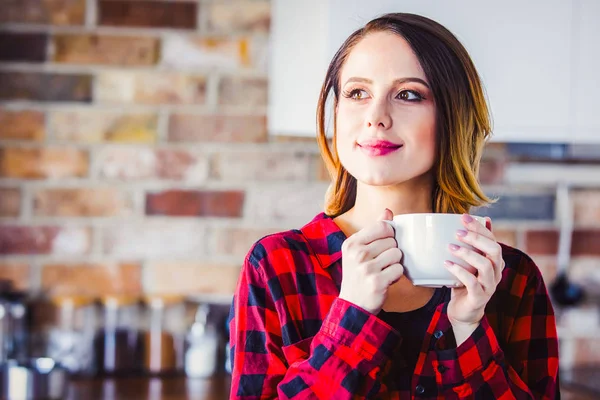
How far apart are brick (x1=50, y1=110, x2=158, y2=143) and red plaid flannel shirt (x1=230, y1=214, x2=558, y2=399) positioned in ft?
3.08

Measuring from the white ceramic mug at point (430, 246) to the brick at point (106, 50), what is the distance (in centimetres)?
120

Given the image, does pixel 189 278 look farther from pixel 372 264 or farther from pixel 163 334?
pixel 372 264

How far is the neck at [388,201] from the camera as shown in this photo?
89 cm

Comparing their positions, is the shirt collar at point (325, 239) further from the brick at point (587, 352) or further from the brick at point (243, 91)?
the brick at point (587, 352)

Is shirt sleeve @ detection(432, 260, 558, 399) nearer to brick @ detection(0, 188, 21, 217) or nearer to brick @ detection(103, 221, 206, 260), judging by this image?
brick @ detection(103, 221, 206, 260)

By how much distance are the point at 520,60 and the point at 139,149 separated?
0.88 m

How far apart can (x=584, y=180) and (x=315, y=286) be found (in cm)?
123

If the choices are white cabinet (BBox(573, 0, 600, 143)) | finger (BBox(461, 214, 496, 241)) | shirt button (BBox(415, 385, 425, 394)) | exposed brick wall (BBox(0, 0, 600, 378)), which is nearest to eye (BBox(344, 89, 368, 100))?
finger (BBox(461, 214, 496, 241))

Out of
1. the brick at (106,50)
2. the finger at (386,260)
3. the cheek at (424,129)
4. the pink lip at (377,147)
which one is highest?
the brick at (106,50)

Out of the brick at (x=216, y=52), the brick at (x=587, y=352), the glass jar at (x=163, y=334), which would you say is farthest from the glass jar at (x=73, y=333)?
the brick at (x=587, y=352)

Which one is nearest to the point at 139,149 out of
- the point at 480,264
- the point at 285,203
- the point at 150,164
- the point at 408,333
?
the point at 150,164

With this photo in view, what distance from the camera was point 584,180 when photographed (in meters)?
1.87

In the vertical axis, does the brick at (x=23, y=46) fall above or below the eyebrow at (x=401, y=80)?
above

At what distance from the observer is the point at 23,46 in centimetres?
176
